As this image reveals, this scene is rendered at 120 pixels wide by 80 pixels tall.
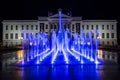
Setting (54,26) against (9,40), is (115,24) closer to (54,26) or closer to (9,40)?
(54,26)

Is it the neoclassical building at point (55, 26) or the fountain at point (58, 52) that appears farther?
the neoclassical building at point (55, 26)

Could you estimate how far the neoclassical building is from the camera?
102625 mm

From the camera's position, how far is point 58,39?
155 feet

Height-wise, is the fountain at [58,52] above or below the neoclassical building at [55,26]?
below

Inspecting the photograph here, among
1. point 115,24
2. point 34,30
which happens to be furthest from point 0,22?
point 115,24

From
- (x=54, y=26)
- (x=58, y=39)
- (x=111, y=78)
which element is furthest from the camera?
(x=54, y=26)

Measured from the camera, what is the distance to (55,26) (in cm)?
10325

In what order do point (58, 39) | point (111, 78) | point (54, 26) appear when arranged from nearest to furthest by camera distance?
point (111, 78), point (58, 39), point (54, 26)

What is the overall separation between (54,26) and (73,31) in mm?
5831

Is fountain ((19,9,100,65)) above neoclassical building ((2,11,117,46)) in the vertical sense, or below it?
below

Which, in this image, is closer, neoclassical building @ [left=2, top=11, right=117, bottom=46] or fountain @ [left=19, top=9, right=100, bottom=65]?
fountain @ [left=19, top=9, right=100, bottom=65]

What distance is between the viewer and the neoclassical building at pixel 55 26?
337ft

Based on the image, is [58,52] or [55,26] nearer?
[58,52]

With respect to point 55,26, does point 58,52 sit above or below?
below
